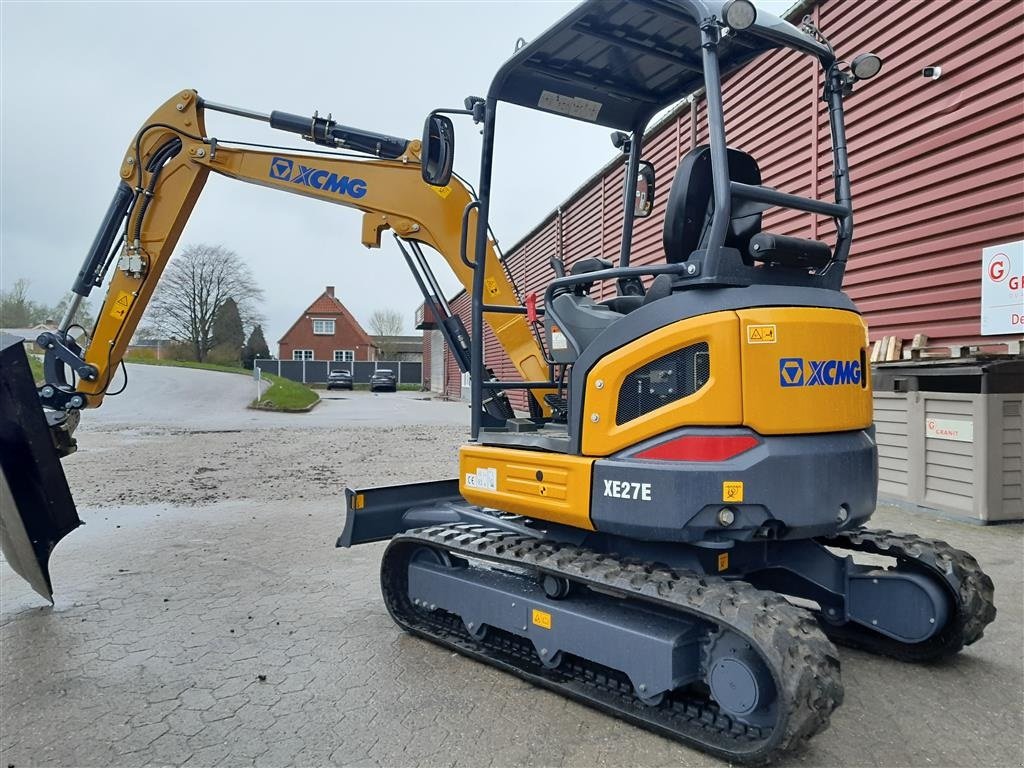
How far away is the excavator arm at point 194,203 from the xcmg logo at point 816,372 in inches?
93.2

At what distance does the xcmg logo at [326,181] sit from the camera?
5.36 metres

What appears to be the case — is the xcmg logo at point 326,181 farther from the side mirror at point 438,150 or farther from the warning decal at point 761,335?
the warning decal at point 761,335

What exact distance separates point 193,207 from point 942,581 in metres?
5.75

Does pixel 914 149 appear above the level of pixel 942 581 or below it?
above

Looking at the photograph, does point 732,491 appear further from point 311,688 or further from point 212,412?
point 212,412

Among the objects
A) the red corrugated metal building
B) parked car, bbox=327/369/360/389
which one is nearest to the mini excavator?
the red corrugated metal building

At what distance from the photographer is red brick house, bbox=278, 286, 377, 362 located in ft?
214

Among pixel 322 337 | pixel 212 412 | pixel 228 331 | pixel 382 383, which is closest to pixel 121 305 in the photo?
pixel 212 412

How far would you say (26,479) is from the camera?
453cm

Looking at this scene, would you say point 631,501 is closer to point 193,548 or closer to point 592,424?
point 592,424

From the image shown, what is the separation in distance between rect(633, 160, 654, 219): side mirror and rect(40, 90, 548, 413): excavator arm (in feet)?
3.84

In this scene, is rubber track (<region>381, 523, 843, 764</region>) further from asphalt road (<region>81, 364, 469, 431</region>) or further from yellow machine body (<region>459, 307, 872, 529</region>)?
asphalt road (<region>81, 364, 469, 431</region>)

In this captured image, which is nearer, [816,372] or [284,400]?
[816,372]

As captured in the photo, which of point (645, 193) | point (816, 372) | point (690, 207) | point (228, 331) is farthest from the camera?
point (228, 331)
